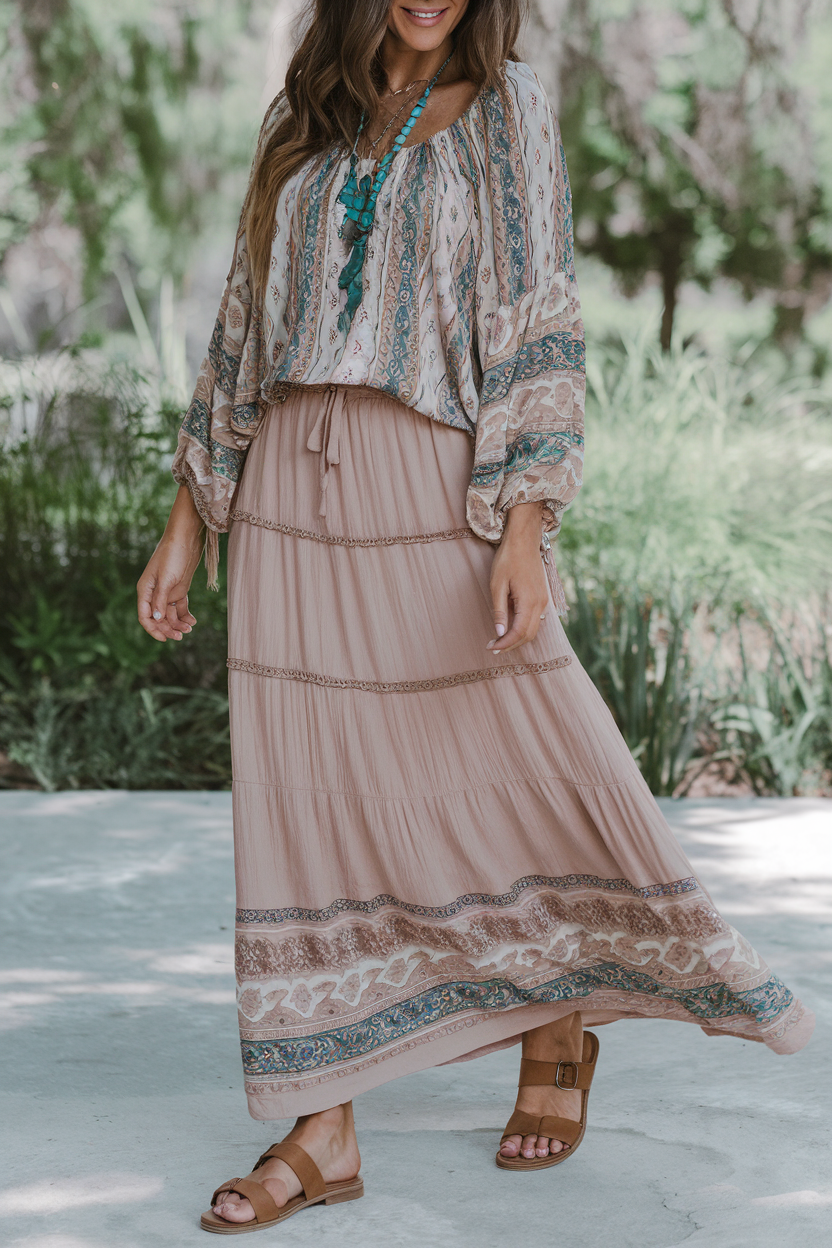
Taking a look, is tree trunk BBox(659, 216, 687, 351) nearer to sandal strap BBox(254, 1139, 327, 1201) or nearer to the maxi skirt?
the maxi skirt

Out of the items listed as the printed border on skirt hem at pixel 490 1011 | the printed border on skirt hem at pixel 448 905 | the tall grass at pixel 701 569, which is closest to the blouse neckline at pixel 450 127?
the printed border on skirt hem at pixel 448 905

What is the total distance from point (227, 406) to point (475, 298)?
44cm

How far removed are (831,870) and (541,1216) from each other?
6.71 ft

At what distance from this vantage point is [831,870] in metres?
3.68

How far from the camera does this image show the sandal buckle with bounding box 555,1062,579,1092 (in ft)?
6.98

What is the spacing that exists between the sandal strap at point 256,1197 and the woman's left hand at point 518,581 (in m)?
0.84

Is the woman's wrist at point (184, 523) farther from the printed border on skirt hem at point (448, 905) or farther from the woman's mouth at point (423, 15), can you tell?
the woman's mouth at point (423, 15)

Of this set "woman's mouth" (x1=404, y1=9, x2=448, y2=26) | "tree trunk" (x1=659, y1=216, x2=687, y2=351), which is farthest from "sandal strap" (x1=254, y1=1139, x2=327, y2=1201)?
"tree trunk" (x1=659, y1=216, x2=687, y2=351)

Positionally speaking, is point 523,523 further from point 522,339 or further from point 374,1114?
point 374,1114

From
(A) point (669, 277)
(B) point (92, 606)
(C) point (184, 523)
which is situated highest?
(A) point (669, 277)

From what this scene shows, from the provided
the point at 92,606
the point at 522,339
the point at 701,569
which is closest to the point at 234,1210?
the point at 522,339

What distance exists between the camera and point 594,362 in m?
7.82

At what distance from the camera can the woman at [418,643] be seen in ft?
6.30

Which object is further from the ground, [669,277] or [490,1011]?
[669,277]
